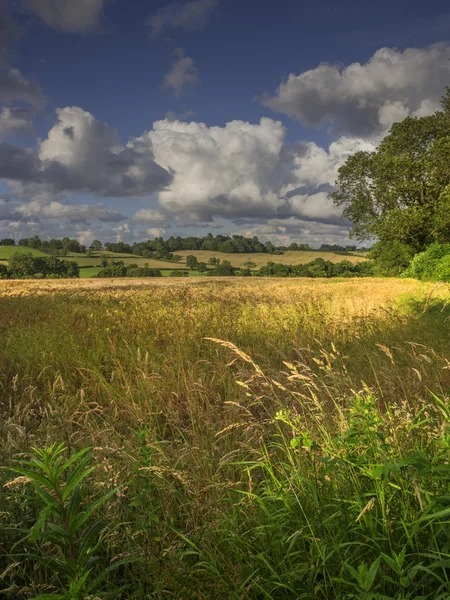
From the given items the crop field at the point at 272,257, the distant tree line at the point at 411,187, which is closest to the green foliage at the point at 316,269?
the crop field at the point at 272,257

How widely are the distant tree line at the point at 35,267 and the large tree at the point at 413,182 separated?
212 feet

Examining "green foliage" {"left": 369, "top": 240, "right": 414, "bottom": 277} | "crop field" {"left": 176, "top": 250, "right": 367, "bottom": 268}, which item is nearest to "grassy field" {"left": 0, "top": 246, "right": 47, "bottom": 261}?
"crop field" {"left": 176, "top": 250, "right": 367, "bottom": 268}

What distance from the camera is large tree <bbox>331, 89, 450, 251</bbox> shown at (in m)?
29.3

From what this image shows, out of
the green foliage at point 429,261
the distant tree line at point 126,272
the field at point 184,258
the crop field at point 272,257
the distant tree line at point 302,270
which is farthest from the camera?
the crop field at point 272,257

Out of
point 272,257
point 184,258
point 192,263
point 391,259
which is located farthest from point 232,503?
point 184,258

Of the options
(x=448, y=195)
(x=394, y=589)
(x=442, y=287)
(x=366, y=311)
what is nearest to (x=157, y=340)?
(x=394, y=589)

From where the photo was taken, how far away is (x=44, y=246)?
349ft

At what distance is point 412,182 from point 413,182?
85 mm

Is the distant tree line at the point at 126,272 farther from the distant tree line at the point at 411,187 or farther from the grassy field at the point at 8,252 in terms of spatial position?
the distant tree line at the point at 411,187

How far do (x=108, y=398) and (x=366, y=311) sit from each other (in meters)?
8.72

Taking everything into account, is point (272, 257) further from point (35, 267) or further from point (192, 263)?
point (35, 267)

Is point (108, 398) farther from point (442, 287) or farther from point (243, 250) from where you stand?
point (243, 250)

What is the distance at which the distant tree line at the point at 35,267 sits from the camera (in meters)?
76.2

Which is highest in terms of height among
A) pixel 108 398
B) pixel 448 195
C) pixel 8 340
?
pixel 448 195
